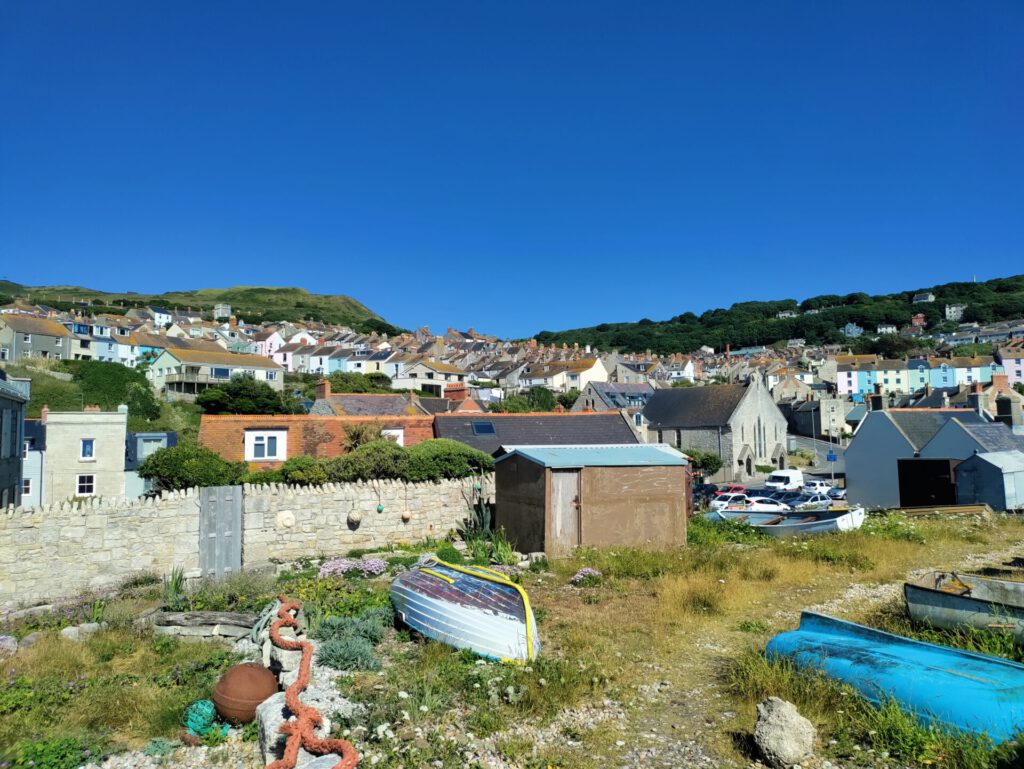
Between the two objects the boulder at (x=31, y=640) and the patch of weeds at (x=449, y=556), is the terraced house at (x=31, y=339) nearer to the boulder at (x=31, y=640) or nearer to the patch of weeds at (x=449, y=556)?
the boulder at (x=31, y=640)

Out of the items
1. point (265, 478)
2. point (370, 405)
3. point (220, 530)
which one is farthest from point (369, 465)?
point (370, 405)

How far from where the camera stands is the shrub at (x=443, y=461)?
66.1 ft

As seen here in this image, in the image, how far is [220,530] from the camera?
16734mm

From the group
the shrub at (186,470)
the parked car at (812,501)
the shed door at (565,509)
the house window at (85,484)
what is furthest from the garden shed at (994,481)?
the house window at (85,484)

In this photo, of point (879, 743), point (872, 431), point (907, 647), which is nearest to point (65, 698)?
point (879, 743)

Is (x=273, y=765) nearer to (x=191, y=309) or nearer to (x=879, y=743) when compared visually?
(x=879, y=743)

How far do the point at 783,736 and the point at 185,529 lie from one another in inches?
598

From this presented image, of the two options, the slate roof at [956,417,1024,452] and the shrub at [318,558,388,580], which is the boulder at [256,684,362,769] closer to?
the shrub at [318,558,388,580]

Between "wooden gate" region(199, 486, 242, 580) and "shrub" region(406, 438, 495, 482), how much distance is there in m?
5.21

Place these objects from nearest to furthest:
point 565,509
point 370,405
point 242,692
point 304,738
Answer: point 304,738 → point 242,692 → point 565,509 → point 370,405

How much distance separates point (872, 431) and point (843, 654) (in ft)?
82.8

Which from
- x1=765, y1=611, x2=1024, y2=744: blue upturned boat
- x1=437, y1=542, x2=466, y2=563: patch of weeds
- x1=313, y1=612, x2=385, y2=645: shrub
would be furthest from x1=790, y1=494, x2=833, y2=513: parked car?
x1=313, y1=612, x2=385, y2=645: shrub

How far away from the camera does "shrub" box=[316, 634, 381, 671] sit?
851 cm

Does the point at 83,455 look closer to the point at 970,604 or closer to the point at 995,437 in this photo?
the point at 970,604
